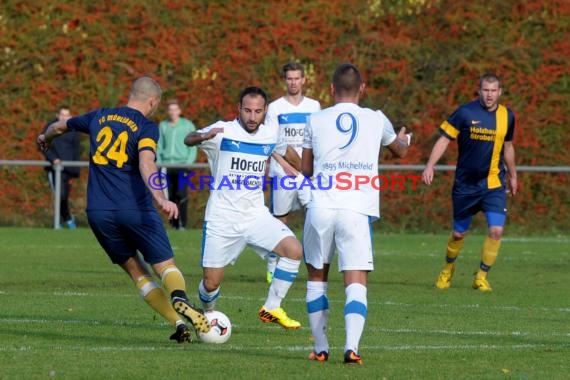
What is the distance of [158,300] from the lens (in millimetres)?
9398

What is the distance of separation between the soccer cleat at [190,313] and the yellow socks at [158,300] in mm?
361

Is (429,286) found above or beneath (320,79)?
beneath


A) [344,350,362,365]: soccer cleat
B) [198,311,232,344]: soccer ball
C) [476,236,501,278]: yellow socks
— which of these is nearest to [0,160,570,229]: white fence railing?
[476,236,501,278]: yellow socks

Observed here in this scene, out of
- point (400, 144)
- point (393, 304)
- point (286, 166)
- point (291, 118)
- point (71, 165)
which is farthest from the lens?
point (71, 165)

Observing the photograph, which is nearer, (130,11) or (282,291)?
(282,291)

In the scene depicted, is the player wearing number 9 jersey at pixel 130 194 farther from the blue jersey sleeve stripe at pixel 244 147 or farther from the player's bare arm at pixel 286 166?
the player's bare arm at pixel 286 166

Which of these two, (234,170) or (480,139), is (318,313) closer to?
(234,170)

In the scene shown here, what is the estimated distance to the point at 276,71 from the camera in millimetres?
26672

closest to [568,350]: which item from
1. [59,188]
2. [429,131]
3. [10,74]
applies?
[59,188]

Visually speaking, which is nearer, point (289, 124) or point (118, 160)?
point (118, 160)

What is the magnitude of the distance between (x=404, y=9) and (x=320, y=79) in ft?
7.89

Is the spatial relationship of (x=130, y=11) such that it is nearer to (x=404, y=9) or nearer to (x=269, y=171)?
(x=404, y=9)

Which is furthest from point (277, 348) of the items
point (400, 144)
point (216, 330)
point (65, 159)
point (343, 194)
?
point (65, 159)

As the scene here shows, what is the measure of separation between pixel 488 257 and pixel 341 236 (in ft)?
20.7
